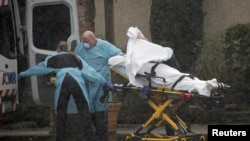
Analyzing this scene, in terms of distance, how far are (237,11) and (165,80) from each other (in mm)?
6654

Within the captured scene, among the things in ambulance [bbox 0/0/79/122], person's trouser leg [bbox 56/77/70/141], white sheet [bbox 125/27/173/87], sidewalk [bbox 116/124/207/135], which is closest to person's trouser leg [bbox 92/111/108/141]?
person's trouser leg [bbox 56/77/70/141]

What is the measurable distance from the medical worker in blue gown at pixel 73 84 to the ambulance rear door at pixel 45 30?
144cm

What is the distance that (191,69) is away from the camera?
1433cm

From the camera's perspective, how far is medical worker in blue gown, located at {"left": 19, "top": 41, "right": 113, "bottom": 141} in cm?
1008

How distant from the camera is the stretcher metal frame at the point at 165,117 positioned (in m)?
9.70

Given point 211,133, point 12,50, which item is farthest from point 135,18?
point 211,133

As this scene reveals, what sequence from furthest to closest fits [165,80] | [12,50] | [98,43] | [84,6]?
[84,6] < [12,50] < [98,43] < [165,80]

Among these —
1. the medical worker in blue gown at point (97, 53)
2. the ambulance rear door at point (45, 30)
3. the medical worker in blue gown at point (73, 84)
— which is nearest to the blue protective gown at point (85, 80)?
the medical worker in blue gown at point (73, 84)

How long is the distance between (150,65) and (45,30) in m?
2.84

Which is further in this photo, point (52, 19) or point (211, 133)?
point (52, 19)

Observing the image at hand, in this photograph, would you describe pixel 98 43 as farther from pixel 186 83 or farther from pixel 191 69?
pixel 191 69

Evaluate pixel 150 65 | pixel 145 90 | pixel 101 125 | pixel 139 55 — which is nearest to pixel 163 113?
pixel 145 90

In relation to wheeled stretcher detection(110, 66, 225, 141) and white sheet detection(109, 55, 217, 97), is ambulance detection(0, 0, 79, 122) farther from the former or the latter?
wheeled stretcher detection(110, 66, 225, 141)

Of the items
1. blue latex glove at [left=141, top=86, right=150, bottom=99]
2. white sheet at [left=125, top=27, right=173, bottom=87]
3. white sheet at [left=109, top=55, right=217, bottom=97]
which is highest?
white sheet at [left=125, top=27, right=173, bottom=87]
